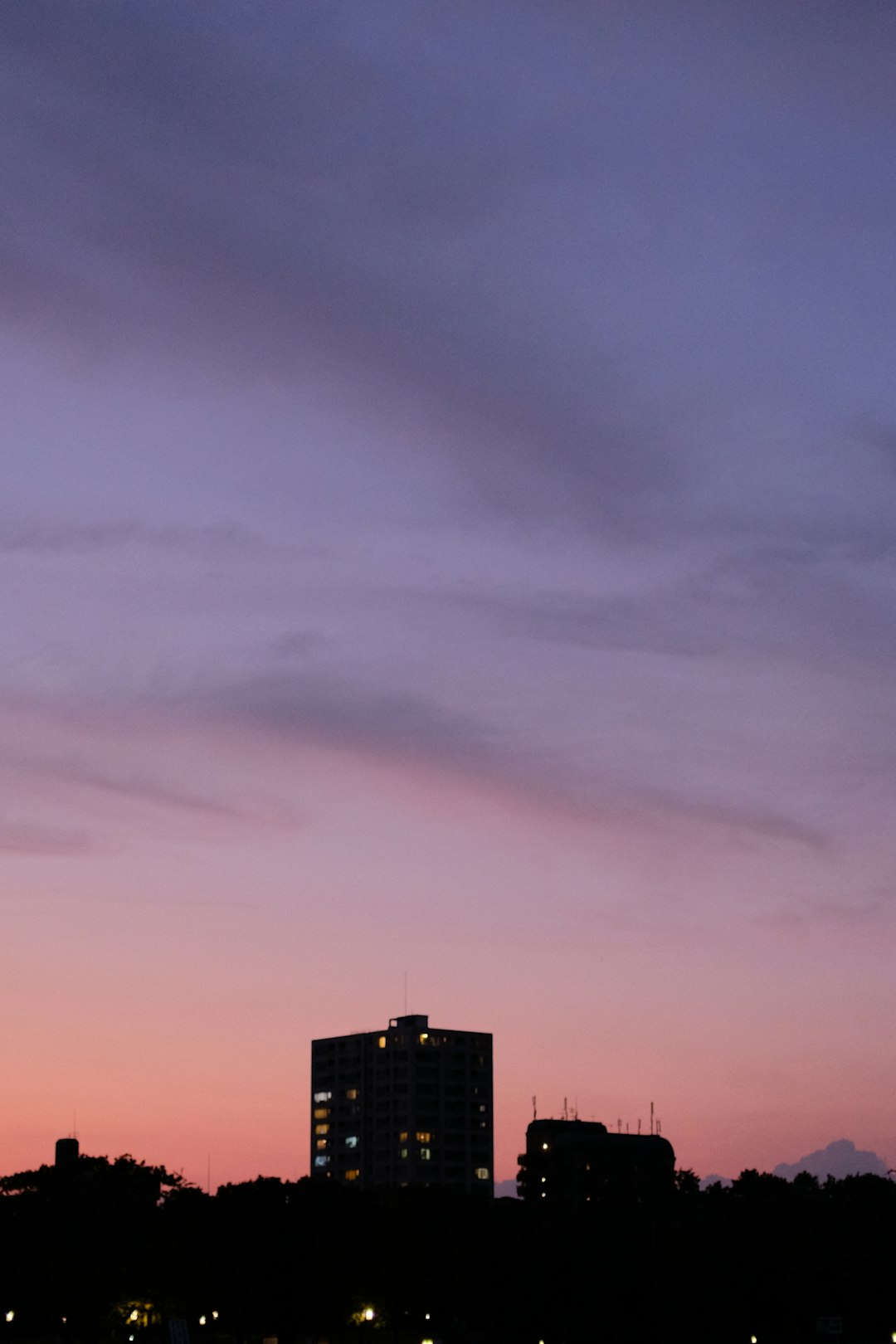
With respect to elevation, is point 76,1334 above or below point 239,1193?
below

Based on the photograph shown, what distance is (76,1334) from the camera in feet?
531

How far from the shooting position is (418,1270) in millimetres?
154625

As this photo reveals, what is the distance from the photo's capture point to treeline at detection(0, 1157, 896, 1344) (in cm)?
14600

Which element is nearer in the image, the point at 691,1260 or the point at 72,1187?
the point at 691,1260

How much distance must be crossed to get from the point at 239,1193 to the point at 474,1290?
73.4 feet

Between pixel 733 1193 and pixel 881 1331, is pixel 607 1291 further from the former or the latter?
pixel 733 1193

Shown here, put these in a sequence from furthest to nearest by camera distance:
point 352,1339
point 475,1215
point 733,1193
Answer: point 733,1193
point 475,1215
point 352,1339

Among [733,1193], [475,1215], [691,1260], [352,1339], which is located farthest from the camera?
[733,1193]

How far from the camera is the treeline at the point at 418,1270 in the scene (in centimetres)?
14600

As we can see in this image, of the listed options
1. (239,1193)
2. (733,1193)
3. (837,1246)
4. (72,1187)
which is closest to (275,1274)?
(239,1193)

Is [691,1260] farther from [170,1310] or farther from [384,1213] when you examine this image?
[170,1310]

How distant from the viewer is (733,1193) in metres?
195

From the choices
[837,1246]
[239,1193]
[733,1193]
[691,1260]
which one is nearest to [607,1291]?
[691,1260]

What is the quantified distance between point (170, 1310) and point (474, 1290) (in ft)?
87.7
